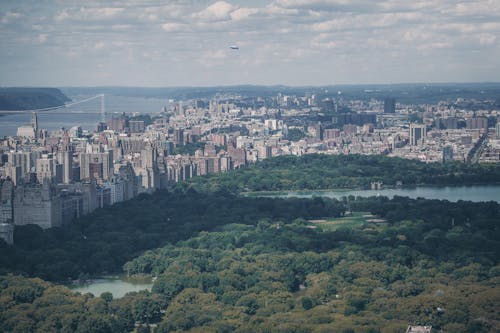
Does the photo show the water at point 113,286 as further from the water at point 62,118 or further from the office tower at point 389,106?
the office tower at point 389,106

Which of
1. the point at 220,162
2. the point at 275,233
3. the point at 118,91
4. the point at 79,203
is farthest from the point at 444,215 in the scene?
the point at 118,91

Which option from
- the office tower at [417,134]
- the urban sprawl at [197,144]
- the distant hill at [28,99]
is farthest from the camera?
the office tower at [417,134]

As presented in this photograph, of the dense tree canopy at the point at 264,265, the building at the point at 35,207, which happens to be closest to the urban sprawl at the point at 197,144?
the building at the point at 35,207

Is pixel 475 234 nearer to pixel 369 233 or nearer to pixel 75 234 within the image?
pixel 369 233

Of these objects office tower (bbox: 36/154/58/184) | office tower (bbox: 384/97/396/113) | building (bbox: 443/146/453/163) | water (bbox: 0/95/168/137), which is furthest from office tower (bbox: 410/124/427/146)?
office tower (bbox: 36/154/58/184)

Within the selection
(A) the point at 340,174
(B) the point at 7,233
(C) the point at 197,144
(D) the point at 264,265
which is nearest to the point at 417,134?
(C) the point at 197,144

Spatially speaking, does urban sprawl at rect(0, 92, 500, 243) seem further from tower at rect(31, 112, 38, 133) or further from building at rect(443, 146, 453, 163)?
tower at rect(31, 112, 38, 133)

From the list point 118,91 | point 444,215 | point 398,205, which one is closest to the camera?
point 444,215
